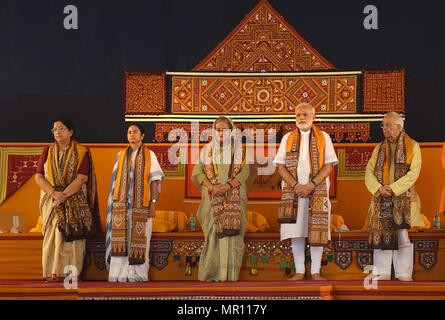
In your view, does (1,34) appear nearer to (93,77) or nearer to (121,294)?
(93,77)

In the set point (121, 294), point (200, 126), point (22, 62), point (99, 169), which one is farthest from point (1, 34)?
point (121, 294)

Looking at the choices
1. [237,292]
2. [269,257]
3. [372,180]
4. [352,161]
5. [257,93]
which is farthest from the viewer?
[257,93]

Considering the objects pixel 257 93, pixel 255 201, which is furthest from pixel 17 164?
pixel 257 93

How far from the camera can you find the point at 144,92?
9.06 metres

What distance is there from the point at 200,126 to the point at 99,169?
133 cm

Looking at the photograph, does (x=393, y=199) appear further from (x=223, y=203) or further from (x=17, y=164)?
(x=17, y=164)

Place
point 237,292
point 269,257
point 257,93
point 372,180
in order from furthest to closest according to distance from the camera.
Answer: point 257,93 → point 269,257 → point 372,180 → point 237,292

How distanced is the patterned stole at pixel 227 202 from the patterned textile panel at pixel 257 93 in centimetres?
177

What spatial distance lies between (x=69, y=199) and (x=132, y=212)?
640 millimetres

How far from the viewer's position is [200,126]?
9.02m

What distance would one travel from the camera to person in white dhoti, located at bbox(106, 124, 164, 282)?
7168 mm

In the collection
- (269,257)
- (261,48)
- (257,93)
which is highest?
(261,48)

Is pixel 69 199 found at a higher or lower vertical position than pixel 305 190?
lower

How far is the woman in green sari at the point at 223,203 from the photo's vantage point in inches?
277
